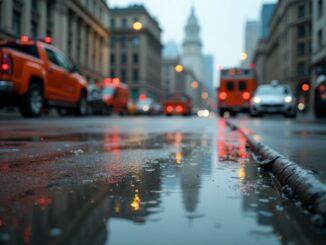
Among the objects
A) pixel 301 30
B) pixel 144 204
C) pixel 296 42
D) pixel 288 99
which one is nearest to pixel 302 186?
pixel 144 204

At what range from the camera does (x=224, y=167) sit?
382cm

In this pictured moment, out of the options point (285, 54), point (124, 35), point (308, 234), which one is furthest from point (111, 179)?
point (124, 35)

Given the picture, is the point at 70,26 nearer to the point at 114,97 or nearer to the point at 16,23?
the point at 16,23

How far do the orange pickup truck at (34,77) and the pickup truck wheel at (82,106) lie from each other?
0.95 m

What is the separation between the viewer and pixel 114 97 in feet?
101

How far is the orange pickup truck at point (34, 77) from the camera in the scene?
11968 millimetres

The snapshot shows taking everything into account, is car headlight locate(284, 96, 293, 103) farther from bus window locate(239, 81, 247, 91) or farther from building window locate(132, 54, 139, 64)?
building window locate(132, 54, 139, 64)

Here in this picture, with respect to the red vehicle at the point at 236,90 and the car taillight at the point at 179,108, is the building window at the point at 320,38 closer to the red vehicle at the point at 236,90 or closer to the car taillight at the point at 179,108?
the car taillight at the point at 179,108

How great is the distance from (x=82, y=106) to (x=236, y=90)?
41.9 ft

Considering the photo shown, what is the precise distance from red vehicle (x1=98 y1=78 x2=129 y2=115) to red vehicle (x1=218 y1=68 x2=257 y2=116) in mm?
7149

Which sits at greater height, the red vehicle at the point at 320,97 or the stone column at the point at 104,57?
the stone column at the point at 104,57

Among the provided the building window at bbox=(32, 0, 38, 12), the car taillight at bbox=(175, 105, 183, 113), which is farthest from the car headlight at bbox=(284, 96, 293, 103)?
the building window at bbox=(32, 0, 38, 12)

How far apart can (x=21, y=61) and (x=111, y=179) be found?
10136mm

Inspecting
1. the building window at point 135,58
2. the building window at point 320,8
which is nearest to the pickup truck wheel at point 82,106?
the building window at point 320,8
